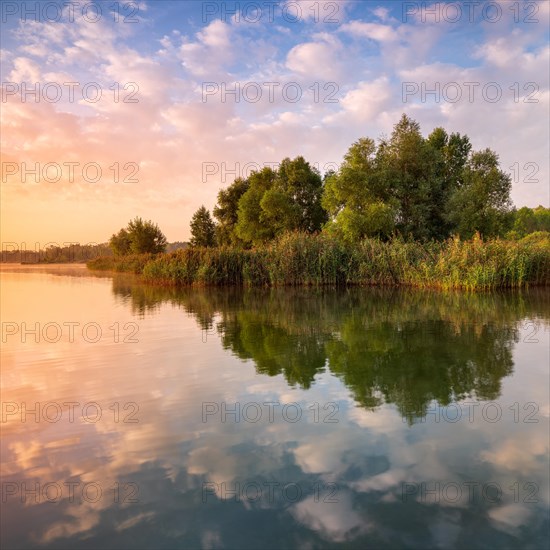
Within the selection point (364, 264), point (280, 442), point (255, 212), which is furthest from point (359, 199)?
point (280, 442)

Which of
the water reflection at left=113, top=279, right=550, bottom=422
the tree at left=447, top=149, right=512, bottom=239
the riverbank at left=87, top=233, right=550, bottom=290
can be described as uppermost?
the tree at left=447, top=149, right=512, bottom=239

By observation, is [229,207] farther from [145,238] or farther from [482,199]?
[482,199]

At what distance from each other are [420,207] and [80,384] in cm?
3422

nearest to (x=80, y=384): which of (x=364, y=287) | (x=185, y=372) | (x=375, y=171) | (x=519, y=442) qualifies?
(x=185, y=372)

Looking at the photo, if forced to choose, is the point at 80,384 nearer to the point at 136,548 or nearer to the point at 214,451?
the point at 214,451

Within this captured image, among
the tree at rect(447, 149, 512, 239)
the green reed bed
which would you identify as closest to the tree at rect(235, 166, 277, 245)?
the green reed bed

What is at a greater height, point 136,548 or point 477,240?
point 477,240

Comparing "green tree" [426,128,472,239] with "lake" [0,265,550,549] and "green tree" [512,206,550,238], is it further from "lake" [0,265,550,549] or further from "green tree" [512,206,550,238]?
"green tree" [512,206,550,238]

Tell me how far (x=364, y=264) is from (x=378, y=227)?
7492 millimetres

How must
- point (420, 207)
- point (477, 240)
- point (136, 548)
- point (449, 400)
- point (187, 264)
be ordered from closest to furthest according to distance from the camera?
point (136, 548), point (449, 400), point (477, 240), point (187, 264), point (420, 207)

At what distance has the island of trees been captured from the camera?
25.4m

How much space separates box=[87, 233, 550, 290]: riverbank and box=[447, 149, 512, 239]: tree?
27.8 ft

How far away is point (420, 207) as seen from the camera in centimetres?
3812

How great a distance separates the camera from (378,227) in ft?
114
